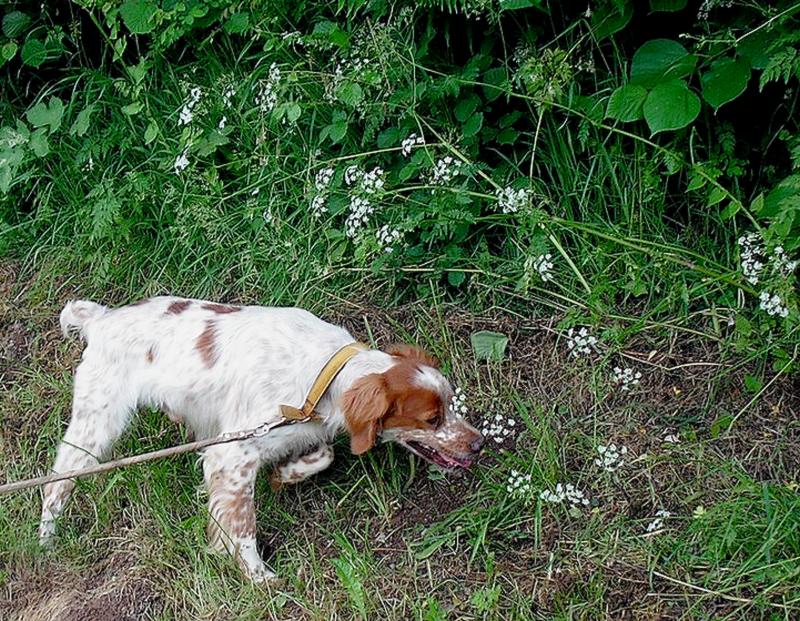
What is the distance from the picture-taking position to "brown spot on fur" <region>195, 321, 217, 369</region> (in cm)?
416

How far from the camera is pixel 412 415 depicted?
3949 millimetres

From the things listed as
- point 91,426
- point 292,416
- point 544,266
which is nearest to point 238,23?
point 544,266

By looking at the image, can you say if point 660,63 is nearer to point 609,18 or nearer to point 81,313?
point 609,18

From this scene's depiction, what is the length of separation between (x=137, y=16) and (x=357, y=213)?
5.29ft

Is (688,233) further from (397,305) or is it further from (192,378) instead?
(192,378)

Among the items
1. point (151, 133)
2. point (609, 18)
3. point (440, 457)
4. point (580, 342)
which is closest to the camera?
point (440, 457)

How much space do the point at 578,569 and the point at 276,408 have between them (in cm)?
121

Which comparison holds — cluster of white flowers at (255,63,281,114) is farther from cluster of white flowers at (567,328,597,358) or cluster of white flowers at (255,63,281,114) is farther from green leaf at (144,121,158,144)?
cluster of white flowers at (567,328,597,358)

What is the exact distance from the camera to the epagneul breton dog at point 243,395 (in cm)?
395

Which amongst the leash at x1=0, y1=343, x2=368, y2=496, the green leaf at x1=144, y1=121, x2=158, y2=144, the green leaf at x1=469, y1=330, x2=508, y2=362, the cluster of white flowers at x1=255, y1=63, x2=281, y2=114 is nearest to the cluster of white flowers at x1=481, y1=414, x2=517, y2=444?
the green leaf at x1=469, y1=330, x2=508, y2=362

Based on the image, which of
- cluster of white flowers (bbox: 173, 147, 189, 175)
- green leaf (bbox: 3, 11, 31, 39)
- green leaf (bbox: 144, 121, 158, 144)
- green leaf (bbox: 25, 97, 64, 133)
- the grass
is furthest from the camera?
green leaf (bbox: 3, 11, 31, 39)

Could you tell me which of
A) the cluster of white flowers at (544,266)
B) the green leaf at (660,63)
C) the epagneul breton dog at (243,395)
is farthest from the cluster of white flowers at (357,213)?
the green leaf at (660,63)

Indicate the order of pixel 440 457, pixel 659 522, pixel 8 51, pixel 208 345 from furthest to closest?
pixel 8 51 → pixel 208 345 → pixel 440 457 → pixel 659 522

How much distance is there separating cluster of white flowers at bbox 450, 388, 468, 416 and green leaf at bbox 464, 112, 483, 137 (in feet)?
3.87
